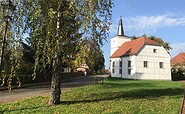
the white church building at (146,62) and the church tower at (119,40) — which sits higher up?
the church tower at (119,40)

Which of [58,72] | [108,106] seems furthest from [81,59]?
[108,106]

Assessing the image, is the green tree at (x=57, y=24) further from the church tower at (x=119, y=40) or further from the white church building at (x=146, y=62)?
the church tower at (x=119, y=40)

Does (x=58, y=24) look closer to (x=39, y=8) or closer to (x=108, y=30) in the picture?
(x=39, y=8)

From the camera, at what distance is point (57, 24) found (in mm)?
12062

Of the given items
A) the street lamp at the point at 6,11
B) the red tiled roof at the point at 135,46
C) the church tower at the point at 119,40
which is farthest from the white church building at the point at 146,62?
A: the street lamp at the point at 6,11

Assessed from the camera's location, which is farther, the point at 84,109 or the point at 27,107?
the point at 27,107

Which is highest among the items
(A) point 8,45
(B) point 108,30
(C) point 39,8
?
(C) point 39,8

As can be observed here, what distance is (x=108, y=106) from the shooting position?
11.4 m

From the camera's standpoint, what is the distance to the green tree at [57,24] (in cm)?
1117

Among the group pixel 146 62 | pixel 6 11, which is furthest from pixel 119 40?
pixel 6 11

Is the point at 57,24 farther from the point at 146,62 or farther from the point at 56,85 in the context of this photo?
the point at 146,62

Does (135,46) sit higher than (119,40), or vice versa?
(119,40)

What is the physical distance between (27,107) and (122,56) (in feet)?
140

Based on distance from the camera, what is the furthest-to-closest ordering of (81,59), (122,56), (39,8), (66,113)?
(122,56)
(81,59)
(39,8)
(66,113)
